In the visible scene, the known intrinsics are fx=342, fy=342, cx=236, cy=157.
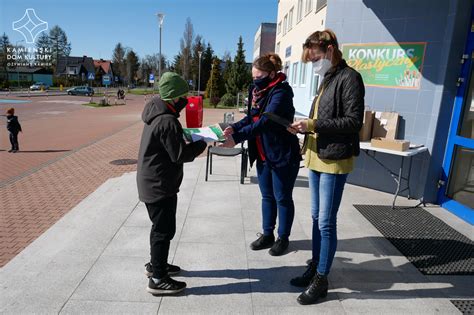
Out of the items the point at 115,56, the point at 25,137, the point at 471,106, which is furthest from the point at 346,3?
the point at 115,56

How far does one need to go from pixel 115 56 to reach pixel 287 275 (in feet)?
311

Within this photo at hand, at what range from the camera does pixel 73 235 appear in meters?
3.93

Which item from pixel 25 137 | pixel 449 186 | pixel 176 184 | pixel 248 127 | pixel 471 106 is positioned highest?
pixel 471 106

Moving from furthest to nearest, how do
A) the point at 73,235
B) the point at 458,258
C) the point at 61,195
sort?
the point at 61,195 < the point at 73,235 < the point at 458,258

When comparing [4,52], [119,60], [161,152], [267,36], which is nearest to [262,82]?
[161,152]

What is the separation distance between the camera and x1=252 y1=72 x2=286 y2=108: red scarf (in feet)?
10.7

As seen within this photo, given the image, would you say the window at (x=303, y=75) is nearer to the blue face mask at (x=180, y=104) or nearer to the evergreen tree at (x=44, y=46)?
the blue face mask at (x=180, y=104)

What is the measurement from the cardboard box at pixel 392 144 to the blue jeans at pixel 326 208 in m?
2.54

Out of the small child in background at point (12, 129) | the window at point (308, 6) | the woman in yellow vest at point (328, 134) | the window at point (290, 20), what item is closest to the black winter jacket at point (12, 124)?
the small child in background at point (12, 129)

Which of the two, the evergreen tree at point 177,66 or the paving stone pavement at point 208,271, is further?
the evergreen tree at point 177,66

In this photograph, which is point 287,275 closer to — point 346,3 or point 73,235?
point 73,235

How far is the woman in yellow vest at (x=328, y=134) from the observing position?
2.48m

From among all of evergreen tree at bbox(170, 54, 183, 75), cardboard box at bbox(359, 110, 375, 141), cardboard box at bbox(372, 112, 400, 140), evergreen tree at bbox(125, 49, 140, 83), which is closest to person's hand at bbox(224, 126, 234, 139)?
cardboard box at bbox(359, 110, 375, 141)

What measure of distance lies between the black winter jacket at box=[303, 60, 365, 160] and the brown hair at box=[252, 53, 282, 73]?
2.15 feet
